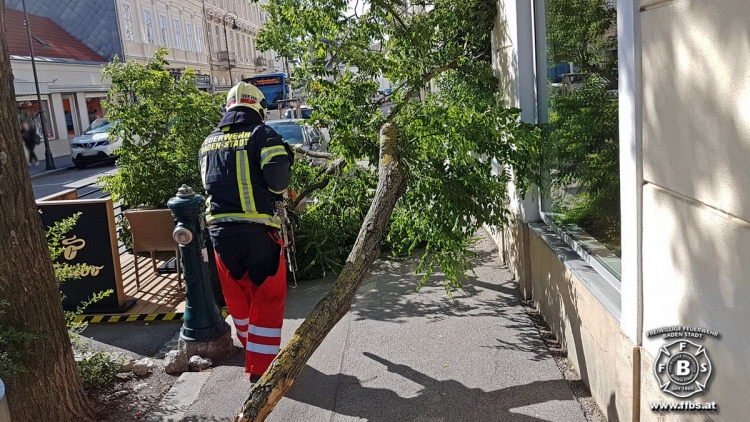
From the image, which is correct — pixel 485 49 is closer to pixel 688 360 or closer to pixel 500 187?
pixel 500 187

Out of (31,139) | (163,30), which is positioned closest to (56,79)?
(31,139)

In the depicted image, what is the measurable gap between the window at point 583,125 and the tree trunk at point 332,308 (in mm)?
1199

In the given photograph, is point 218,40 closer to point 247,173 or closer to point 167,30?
point 167,30

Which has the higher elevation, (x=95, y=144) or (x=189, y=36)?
(x=189, y=36)

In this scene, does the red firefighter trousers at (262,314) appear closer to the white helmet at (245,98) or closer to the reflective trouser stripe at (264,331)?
the reflective trouser stripe at (264,331)

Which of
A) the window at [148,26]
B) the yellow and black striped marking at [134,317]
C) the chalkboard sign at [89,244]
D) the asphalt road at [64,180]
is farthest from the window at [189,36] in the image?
the yellow and black striped marking at [134,317]

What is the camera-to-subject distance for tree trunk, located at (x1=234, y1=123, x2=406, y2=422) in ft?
10.0

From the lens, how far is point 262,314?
4.32 metres

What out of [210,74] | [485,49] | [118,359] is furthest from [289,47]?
[210,74]

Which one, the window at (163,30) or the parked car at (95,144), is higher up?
the window at (163,30)

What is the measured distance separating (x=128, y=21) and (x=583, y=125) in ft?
121

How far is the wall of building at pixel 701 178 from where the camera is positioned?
2.06 meters

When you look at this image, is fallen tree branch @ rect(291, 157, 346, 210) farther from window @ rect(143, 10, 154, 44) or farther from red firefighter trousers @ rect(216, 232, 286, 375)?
window @ rect(143, 10, 154, 44)

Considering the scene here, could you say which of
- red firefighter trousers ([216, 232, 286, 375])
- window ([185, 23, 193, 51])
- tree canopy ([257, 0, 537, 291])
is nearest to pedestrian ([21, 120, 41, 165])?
red firefighter trousers ([216, 232, 286, 375])
